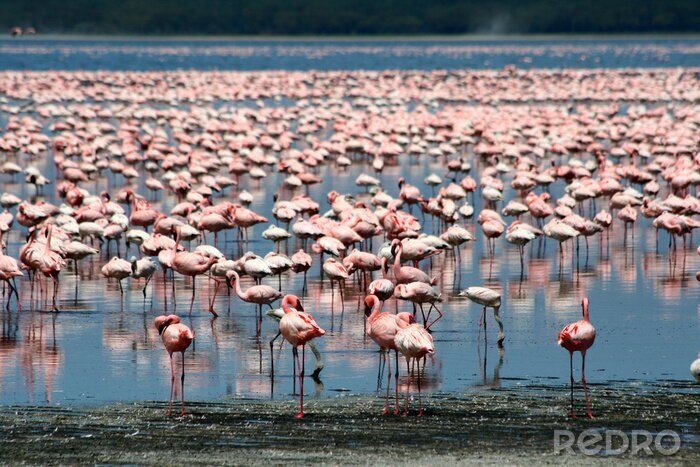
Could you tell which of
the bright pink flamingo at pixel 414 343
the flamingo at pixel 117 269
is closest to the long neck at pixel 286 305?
the bright pink flamingo at pixel 414 343

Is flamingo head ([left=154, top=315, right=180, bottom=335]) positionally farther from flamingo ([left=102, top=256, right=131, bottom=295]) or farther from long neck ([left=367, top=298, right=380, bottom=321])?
flamingo ([left=102, top=256, right=131, bottom=295])

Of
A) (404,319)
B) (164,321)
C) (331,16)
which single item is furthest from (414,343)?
(331,16)

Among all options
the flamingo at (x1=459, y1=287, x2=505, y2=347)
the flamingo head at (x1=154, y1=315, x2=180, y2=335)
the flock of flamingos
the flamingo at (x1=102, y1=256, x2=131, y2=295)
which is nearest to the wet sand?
the flock of flamingos

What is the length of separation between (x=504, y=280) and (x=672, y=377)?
5.04m

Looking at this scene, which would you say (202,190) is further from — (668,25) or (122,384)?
(668,25)

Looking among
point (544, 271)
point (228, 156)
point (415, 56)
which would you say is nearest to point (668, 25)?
point (415, 56)

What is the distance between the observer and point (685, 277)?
53.8 ft

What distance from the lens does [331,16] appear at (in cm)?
16612

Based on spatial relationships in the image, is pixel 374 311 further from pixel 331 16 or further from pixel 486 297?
pixel 331 16

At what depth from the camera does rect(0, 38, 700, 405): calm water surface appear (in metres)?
11.3

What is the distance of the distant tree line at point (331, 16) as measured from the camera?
164 metres

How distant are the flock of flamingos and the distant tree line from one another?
11564cm

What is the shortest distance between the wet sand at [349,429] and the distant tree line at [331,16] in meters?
155

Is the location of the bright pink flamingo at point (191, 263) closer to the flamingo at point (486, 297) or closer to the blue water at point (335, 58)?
the flamingo at point (486, 297)
